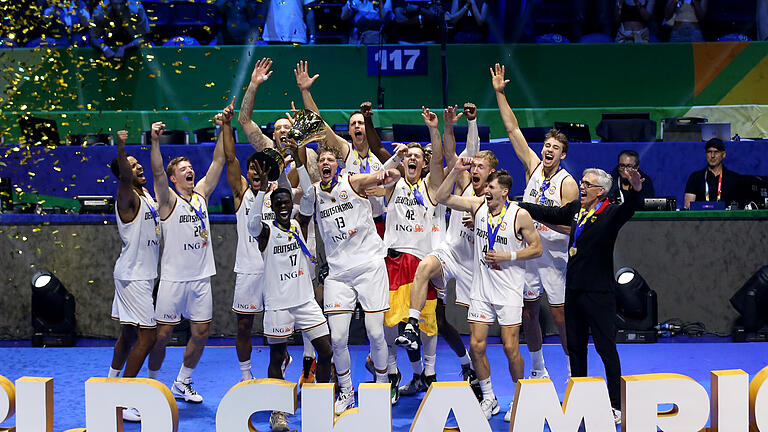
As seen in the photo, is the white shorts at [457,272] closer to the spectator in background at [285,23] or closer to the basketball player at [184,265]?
the basketball player at [184,265]

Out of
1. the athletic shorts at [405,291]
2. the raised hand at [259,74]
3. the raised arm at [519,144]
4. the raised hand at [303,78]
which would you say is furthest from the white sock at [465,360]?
the raised hand at [259,74]

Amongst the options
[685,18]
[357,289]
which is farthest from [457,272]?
[685,18]

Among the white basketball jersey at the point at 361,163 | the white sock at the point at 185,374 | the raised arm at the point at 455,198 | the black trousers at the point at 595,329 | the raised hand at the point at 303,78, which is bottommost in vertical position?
the white sock at the point at 185,374

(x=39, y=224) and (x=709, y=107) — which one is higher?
(x=709, y=107)

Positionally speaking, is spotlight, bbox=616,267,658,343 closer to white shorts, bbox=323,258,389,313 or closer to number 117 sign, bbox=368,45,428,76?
white shorts, bbox=323,258,389,313

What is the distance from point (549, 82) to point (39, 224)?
8248mm

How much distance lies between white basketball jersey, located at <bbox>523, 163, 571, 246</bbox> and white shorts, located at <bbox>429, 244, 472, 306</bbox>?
2.58 feet

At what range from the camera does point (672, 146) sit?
37.4 ft

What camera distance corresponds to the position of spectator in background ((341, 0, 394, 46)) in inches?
550

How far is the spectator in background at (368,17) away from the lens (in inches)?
550

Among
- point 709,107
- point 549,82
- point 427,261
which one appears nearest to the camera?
point 427,261

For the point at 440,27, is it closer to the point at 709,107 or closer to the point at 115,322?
the point at 709,107

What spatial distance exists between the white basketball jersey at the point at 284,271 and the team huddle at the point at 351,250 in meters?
0.01

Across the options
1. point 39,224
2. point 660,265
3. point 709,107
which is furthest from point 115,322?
point 709,107
